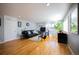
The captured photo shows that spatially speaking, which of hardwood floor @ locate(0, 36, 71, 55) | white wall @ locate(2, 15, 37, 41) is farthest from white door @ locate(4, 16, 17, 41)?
hardwood floor @ locate(0, 36, 71, 55)

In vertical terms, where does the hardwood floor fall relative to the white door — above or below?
below

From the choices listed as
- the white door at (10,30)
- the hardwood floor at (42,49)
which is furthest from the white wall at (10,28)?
the hardwood floor at (42,49)

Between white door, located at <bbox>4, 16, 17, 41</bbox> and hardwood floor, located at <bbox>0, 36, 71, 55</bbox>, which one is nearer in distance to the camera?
hardwood floor, located at <bbox>0, 36, 71, 55</bbox>

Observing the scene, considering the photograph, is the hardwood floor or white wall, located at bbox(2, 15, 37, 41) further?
white wall, located at bbox(2, 15, 37, 41)

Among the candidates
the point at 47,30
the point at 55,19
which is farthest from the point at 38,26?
the point at 55,19

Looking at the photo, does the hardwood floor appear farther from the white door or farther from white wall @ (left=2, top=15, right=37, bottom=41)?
the white door

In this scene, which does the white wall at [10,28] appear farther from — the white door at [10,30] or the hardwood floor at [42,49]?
the hardwood floor at [42,49]

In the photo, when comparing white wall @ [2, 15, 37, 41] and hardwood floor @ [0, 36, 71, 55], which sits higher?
white wall @ [2, 15, 37, 41]

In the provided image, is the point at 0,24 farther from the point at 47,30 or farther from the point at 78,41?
the point at 78,41

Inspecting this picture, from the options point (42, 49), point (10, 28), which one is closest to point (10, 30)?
point (10, 28)
